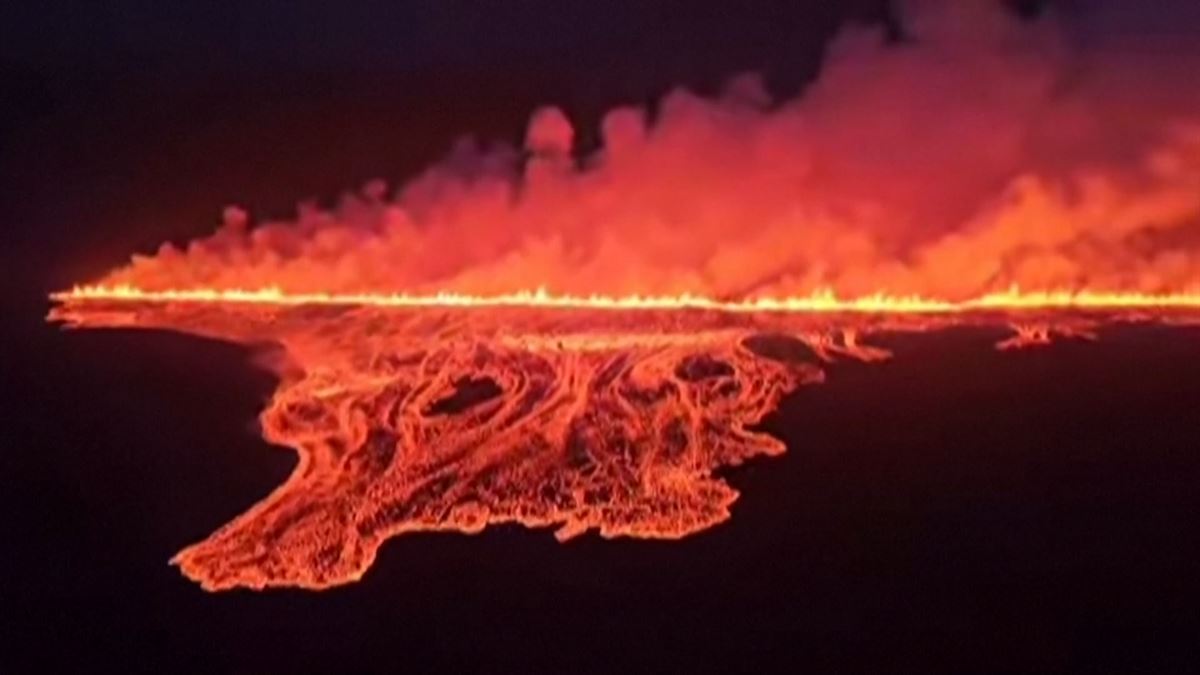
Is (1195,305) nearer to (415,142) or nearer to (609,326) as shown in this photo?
(609,326)

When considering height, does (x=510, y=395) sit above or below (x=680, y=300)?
below

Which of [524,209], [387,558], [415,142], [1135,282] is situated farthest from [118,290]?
[1135,282]

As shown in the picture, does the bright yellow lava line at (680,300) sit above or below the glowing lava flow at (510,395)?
above

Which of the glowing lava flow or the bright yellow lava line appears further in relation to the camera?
the bright yellow lava line

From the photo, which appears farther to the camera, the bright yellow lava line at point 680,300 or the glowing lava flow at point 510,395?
the bright yellow lava line at point 680,300

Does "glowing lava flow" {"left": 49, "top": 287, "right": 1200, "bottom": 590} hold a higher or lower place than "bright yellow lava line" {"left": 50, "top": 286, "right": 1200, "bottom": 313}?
lower
